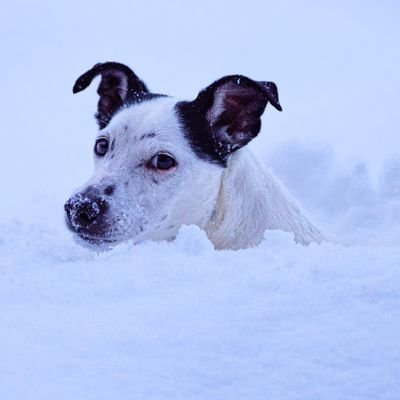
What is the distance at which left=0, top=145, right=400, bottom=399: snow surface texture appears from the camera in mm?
1523

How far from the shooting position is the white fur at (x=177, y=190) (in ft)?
11.1

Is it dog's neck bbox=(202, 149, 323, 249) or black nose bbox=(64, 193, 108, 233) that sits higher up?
dog's neck bbox=(202, 149, 323, 249)

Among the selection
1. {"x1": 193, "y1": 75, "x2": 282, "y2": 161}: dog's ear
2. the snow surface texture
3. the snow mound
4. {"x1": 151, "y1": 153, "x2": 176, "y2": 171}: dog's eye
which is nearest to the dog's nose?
{"x1": 151, "y1": 153, "x2": 176, "y2": 171}: dog's eye

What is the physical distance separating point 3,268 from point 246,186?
1.69 m

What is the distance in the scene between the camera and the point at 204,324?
1.78 meters

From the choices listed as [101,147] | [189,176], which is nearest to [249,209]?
[189,176]

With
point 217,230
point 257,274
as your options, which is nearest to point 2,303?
point 257,274

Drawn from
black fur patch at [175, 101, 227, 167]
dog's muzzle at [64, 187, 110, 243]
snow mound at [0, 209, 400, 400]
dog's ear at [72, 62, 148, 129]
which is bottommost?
snow mound at [0, 209, 400, 400]

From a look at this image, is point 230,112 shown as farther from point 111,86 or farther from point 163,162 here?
point 111,86

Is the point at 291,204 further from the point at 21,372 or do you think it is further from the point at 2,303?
the point at 21,372

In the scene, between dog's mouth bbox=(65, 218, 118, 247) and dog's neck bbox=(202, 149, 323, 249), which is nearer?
dog's mouth bbox=(65, 218, 118, 247)

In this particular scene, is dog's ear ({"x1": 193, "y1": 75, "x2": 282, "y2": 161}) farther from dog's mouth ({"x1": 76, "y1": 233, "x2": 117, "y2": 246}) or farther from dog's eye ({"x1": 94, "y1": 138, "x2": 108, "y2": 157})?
dog's mouth ({"x1": 76, "y1": 233, "x2": 117, "y2": 246})

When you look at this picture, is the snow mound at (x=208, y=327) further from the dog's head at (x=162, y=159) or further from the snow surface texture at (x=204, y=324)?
the dog's head at (x=162, y=159)

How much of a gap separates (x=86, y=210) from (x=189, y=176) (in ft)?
2.35
